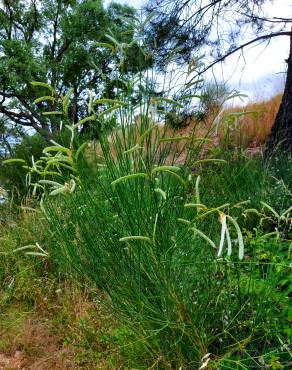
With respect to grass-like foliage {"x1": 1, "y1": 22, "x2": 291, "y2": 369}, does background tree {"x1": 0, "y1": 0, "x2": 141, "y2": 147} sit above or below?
above

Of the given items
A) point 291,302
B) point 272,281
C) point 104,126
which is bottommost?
Result: point 291,302

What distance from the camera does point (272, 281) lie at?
5.82 ft

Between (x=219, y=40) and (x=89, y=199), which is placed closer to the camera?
(x=89, y=199)

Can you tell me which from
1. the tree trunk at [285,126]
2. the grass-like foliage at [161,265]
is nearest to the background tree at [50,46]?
the tree trunk at [285,126]

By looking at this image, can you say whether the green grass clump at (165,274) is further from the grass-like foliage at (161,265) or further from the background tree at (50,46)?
the background tree at (50,46)

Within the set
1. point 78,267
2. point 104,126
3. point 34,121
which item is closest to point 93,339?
point 78,267

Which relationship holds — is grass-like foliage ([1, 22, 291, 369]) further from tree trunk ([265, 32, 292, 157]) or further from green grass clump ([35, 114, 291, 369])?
tree trunk ([265, 32, 292, 157])

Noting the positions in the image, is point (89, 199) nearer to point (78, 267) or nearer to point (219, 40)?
point (78, 267)

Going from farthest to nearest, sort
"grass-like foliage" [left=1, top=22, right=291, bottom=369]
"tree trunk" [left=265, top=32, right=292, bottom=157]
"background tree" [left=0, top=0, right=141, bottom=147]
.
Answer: "background tree" [left=0, top=0, right=141, bottom=147] → "tree trunk" [left=265, top=32, right=292, bottom=157] → "grass-like foliage" [left=1, top=22, right=291, bottom=369]

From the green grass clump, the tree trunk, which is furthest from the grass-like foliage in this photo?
the tree trunk

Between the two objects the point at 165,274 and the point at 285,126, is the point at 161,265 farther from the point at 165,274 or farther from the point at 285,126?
the point at 285,126

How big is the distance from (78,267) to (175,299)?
0.60 metres

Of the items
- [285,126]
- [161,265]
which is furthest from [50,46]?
[161,265]

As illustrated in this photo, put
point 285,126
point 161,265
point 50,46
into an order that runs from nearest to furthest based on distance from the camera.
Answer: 1. point 161,265
2. point 285,126
3. point 50,46
